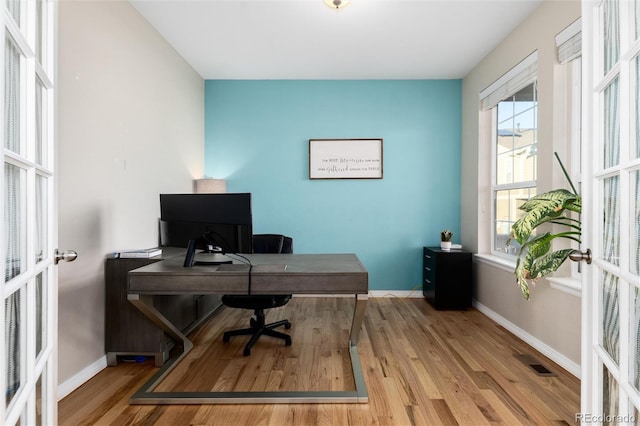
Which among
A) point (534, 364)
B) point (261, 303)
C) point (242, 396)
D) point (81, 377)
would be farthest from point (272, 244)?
point (534, 364)

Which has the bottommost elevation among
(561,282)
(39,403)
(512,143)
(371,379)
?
(371,379)

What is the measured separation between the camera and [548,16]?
8.78 ft

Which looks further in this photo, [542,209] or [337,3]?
[337,3]

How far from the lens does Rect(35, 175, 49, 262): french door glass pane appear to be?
1140mm

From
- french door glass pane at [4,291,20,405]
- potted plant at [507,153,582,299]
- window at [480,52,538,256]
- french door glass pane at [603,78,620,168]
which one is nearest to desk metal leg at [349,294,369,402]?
potted plant at [507,153,582,299]

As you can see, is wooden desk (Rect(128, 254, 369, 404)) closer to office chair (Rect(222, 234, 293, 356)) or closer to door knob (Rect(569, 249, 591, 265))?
office chair (Rect(222, 234, 293, 356))

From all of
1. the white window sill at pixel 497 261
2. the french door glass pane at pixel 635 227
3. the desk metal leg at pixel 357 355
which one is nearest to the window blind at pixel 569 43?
the white window sill at pixel 497 261

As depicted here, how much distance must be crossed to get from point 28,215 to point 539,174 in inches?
124

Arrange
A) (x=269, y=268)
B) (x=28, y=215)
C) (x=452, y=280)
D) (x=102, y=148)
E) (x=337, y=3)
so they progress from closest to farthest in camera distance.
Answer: (x=28, y=215) < (x=269, y=268) < (x=102, y=148) < (x=337, y=3) < (x=452, y=280)

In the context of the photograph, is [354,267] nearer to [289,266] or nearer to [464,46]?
[289,266]

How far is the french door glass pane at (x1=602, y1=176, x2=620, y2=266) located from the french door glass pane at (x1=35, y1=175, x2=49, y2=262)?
177 centimetres

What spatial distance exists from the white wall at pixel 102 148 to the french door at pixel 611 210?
2514mm

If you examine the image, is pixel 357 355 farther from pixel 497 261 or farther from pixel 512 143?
pixel 512 143

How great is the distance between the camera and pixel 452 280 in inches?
151
